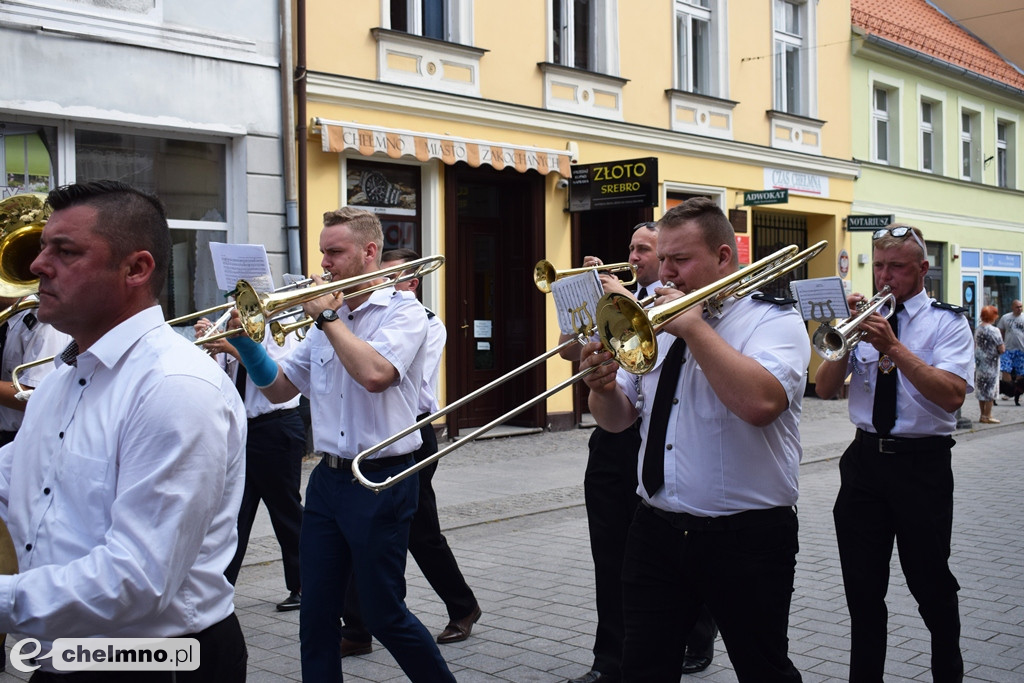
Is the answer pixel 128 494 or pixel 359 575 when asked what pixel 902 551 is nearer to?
pixel 359 575

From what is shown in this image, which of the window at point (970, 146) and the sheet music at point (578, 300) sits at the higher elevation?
the window at point (970, 146)

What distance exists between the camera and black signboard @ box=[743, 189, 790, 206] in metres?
16.0

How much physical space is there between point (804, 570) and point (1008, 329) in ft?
47.5

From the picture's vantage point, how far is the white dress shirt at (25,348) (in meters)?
5.04

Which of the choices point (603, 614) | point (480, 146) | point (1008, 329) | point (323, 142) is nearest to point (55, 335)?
point (603, 614)

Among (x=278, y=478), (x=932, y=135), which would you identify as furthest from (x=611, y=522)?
(x=932, y=135)

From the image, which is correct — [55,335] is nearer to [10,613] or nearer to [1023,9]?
[10,613]

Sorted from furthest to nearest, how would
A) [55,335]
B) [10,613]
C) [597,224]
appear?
[597,224]
[55,335]
[10,613]

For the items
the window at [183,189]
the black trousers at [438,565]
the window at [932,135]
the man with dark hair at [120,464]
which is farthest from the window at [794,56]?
the man with dark hair at [120,464]

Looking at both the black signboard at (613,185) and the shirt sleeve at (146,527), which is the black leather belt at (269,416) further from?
the black signboard at (613,185)

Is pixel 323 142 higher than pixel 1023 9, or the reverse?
pixel 1023 9

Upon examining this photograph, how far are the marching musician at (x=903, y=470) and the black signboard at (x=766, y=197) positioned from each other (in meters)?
11.8

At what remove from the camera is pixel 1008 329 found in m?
19.2

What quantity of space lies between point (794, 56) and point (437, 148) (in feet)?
29.2
